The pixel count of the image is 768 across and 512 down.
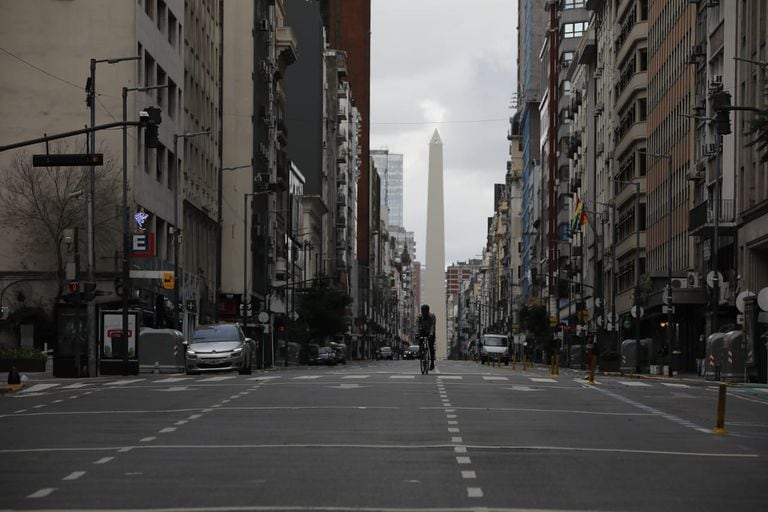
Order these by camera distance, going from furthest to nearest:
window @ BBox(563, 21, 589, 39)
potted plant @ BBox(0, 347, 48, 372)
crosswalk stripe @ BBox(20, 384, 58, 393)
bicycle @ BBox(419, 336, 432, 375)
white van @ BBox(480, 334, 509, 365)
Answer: window @ BBox(563, 21, 589, 39), white van @ BBox(480, 334, 509, 365), potted plant @ BBox(0, 347, 48, 372), bicycle @ BBox(419, 336, 432, 375), crosswalk stripe @ BBox(20, 384, 58, 393)

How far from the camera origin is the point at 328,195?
17700 cm

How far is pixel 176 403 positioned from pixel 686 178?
6003cm

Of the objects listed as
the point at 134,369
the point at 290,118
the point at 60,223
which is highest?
the point at 290,118

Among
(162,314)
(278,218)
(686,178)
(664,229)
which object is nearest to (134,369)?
(162,314)

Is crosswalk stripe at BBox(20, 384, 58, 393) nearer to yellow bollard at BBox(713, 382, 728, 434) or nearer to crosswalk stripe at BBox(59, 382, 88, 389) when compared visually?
crosswalk stripe at BBox(59, 382, 88, 389)

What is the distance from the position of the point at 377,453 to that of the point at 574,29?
13836 centimetres

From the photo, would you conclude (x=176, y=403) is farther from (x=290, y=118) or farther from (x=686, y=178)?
(x=290, y=118)

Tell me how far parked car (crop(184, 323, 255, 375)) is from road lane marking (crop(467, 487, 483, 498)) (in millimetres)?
38747

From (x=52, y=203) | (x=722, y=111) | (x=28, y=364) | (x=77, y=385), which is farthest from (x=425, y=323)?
(x=52, y=203)

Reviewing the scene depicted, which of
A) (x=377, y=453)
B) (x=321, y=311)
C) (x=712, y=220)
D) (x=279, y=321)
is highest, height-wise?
(x=712, y=220)

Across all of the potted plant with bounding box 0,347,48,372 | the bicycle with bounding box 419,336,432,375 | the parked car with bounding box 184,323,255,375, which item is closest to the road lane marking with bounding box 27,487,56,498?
the bicycle with bounding box 419,336,432,375

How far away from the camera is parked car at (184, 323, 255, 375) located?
53.3 meters

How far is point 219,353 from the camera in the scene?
53.4 metres

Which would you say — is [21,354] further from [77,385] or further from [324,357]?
[324,357]
